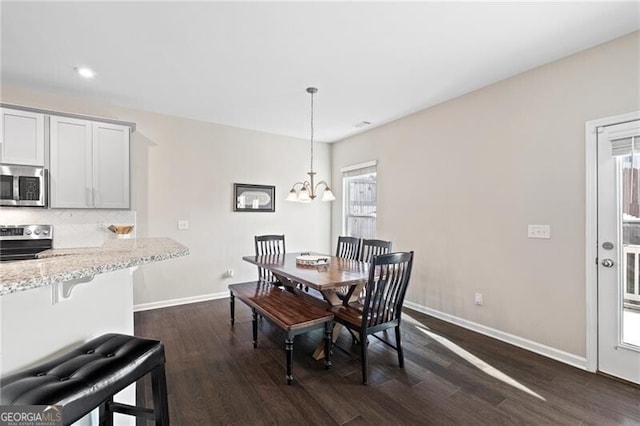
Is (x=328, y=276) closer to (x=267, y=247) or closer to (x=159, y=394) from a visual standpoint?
(x=159, y=394)

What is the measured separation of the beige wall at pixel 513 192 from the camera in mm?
2508

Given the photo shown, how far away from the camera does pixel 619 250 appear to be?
2318mm

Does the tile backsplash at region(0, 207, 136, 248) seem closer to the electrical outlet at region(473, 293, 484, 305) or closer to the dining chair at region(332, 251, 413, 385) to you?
the dining chair at region(332, 251, 413, 385)

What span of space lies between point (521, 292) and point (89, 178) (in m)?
4.92

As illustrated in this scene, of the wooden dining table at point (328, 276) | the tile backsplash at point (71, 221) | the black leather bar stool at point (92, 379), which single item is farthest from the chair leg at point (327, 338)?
the tile backsplash at point (71, 221)

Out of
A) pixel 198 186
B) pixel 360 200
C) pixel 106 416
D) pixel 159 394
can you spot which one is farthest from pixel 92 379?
pixel 360 200

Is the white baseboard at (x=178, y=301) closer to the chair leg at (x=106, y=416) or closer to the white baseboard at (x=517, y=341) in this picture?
the chair leg at (x=106, y=416)

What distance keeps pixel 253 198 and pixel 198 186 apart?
2.91 ft

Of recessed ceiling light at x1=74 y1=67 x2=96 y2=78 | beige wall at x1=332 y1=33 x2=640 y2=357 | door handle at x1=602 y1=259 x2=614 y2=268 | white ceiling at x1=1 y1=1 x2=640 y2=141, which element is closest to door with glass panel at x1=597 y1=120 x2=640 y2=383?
door handle at x1=602 y1=259 x2=614 y2=268

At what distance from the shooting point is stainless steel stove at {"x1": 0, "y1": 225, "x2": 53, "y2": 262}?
118 inches

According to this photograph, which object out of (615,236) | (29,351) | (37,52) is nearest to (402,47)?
(615,236)

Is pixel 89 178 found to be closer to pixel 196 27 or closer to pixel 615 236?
pixel 196 27

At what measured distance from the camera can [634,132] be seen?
2240 millimetres

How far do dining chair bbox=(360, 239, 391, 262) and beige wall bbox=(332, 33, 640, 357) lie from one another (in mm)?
799
